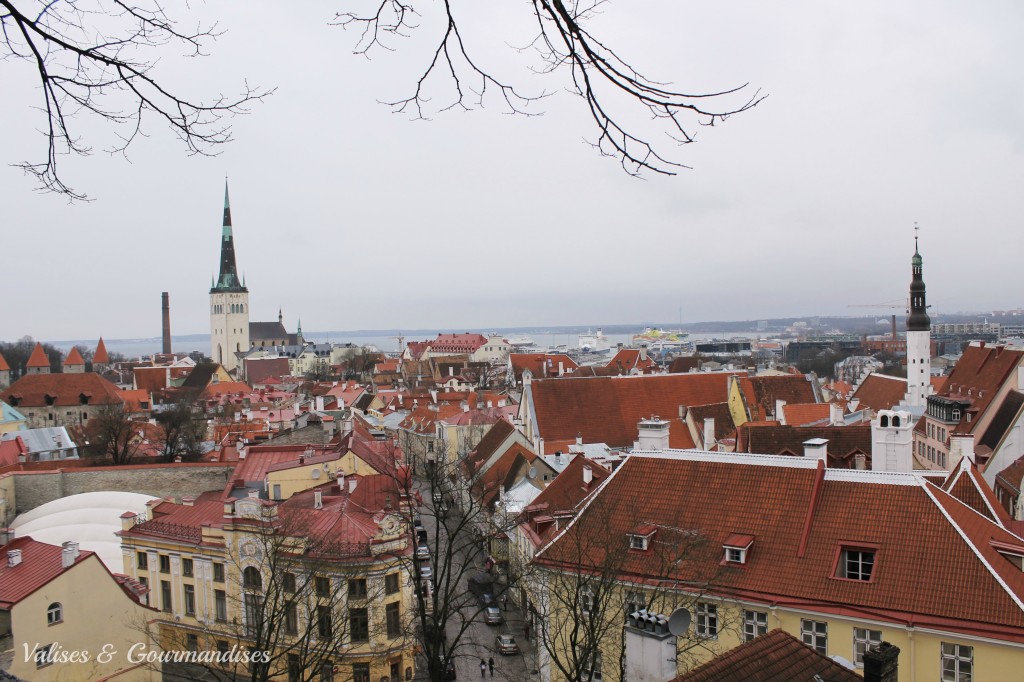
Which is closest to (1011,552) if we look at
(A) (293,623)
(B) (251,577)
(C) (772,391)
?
(A) (293,623)

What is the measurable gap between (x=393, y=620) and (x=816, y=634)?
8704 mm

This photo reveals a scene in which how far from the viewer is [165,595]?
1967 centimetres

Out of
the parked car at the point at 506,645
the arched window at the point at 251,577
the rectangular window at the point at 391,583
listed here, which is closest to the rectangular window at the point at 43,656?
the arched window at the point at 251,577

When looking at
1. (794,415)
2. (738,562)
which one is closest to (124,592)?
(738,562)

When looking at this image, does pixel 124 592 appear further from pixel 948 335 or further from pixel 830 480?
pixel 948 335

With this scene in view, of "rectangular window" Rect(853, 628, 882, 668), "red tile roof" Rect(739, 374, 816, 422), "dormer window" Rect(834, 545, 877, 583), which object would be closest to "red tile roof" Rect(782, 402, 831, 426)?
"red tile roof" Rect(739, 374, 816, 422)

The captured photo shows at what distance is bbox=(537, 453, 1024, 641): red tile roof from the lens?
11812 mm

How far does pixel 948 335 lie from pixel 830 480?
202464mm

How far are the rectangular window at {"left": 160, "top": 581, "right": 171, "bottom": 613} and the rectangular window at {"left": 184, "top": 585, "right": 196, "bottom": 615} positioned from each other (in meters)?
0.66

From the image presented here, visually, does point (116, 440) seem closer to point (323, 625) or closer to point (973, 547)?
point (323, 625)

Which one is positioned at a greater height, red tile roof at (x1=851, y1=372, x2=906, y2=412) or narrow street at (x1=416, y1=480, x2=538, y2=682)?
red tile roof at (x1=851, y1=372, x2=906, y2=412)

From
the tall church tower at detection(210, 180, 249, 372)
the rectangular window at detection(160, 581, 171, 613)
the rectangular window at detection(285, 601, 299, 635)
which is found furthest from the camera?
the tall church tower at detection(210, 180, 249, 372)

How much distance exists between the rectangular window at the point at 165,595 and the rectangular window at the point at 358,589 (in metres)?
5.54

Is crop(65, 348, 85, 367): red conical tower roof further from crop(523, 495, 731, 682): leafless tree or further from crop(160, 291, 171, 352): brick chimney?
crop(523, 495, 731, 682): leafless tree
